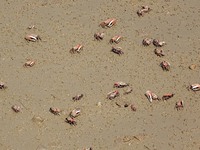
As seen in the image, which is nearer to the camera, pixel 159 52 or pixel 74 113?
pixel 74 113

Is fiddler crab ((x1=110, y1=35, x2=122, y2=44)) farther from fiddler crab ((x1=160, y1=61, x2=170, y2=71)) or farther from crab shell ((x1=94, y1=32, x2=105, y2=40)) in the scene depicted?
fiddler crab ((x1=160, y1=61, x2=170, y2=71))

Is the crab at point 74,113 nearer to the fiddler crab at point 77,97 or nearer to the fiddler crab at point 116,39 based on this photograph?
the fiddler crab at point 77,97

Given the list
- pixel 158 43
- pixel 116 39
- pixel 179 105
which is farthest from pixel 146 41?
pixel 179 105

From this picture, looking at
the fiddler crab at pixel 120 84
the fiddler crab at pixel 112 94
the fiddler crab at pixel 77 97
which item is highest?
the fiddler crab at pixel 120 84

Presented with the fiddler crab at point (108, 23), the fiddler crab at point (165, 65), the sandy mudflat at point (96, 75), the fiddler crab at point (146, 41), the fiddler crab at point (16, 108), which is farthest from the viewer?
the fiddler crab at point (108, 23)

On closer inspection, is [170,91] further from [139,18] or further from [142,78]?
[139,18]

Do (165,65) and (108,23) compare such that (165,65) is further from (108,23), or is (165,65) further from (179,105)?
(108,23)

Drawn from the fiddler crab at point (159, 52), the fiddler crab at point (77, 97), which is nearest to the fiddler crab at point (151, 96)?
the fiddler crab at point (159, 52)

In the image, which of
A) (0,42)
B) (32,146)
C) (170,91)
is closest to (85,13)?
(0,42)
